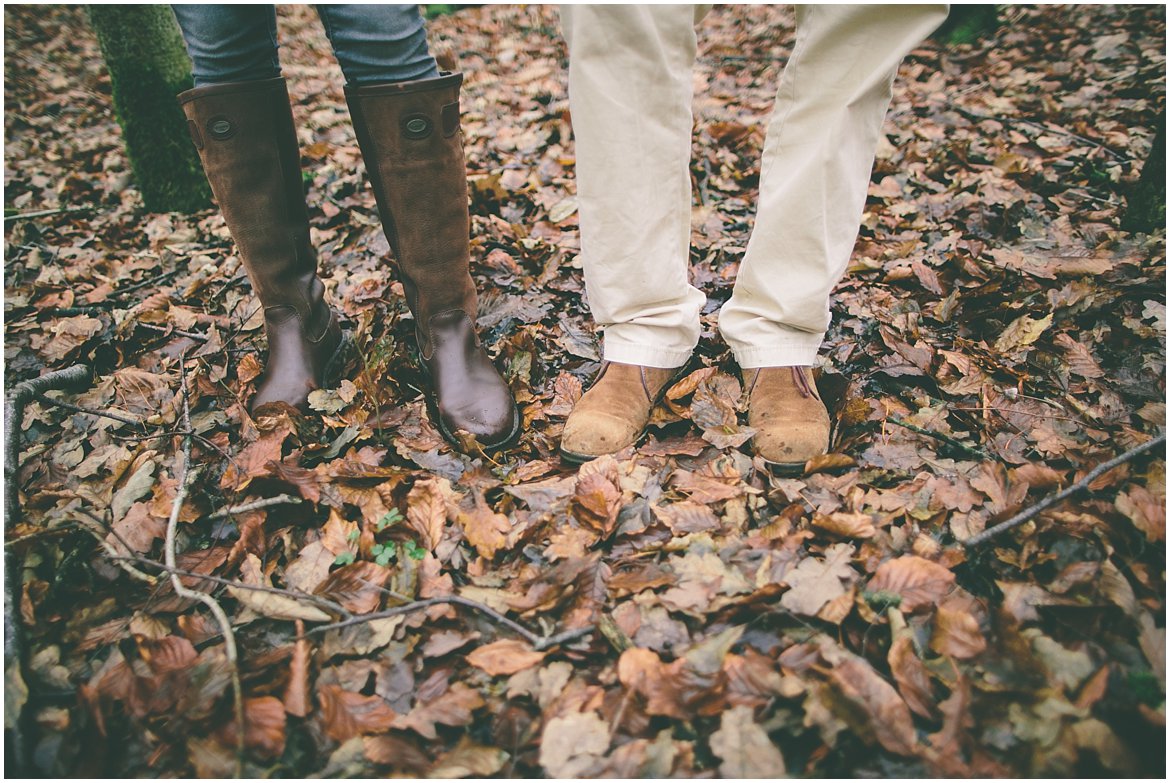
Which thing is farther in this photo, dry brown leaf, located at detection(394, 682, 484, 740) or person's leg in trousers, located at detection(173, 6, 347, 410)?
person's leg in trousers, located at detection(173, 6, 347, 410)

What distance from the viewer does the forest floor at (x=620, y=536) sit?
97 centimetres

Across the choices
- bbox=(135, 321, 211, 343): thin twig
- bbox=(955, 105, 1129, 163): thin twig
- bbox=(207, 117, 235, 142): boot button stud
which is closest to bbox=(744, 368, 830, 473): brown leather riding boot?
bbox=(207, 117, 235, 142): boot button stud

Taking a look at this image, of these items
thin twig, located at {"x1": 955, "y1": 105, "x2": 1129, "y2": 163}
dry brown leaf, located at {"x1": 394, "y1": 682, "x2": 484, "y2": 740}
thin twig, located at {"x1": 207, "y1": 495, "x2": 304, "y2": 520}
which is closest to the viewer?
dry brown leaf, located at {"x1": 394, "y1": 682, "x2": 484, "y2": 740}

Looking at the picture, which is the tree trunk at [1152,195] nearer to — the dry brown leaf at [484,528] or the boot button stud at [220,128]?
the dry brown leaf at [484,528]

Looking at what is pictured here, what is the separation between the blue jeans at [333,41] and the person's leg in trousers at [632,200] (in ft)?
1.26

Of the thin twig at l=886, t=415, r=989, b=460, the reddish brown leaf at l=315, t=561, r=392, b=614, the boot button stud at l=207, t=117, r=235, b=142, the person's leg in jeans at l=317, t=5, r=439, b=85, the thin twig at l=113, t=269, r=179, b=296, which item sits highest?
the person's leg in jeans at l=317, t=5, r=439, b=85

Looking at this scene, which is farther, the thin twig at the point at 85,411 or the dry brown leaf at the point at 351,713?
the thin twig at the point at 85,411

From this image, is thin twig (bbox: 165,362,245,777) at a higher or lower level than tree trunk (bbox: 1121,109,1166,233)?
lower

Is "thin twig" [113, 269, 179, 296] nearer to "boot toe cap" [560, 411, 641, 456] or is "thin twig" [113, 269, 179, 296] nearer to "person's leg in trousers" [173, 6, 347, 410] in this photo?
"person's leg in trousers" [173, 6, 347, 410]

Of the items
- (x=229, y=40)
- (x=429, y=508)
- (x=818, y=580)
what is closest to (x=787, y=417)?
(x=818, y=580)

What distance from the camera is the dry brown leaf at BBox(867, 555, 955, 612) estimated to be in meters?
1.10

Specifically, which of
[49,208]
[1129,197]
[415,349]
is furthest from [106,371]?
[1129,197]

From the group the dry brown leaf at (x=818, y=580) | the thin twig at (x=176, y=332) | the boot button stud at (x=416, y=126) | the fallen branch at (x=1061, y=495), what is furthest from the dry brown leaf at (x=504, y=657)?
the thin twig at (x=176, y=332)

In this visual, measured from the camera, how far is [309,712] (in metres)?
1.05
